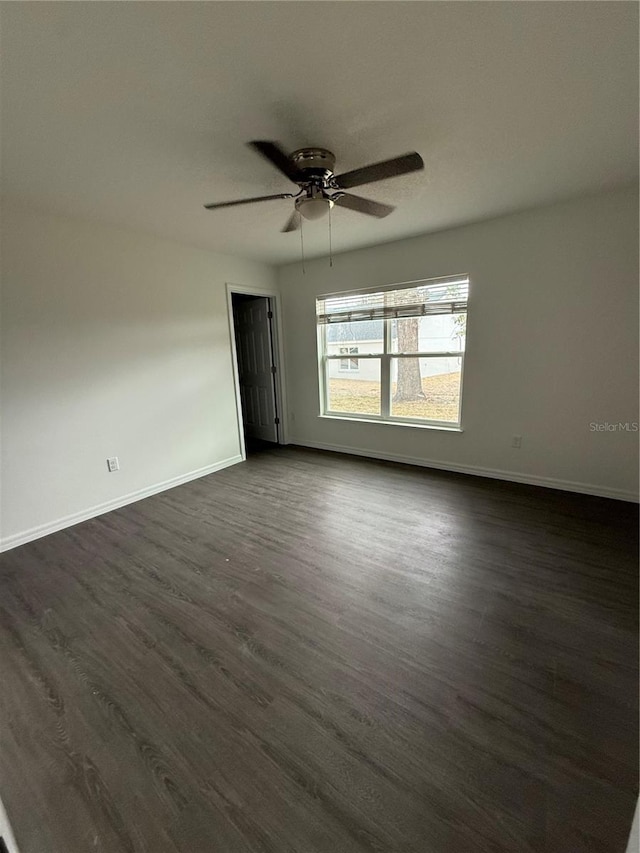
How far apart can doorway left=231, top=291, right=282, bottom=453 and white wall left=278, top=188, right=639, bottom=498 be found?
1.54 metres

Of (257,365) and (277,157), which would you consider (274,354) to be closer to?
(257,365)

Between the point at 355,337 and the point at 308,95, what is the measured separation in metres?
2.89

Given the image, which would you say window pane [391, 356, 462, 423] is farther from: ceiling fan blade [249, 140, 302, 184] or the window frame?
ceiling fan blade [249, 140, 302, 184]

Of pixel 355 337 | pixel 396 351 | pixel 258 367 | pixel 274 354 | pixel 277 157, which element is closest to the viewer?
pixel 277 157

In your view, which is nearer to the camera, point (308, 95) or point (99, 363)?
point (308, 95)

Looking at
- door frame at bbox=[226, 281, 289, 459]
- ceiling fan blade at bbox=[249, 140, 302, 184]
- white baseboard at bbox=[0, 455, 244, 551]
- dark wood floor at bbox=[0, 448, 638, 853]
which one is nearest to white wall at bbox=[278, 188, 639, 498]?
dark wood floor at bbox=[0, 448, 638, 853]

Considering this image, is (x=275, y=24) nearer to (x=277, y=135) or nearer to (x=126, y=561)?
(x=277, y=135)

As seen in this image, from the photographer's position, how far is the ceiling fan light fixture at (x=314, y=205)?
1.92 meters

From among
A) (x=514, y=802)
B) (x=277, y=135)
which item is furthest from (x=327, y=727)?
(x=277, y=135)

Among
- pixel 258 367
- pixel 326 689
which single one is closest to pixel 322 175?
pixel 326 689

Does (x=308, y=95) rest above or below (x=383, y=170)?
above

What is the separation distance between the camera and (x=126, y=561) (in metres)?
2.46

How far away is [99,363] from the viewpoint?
310 cm

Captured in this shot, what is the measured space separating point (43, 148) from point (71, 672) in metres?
2.65
